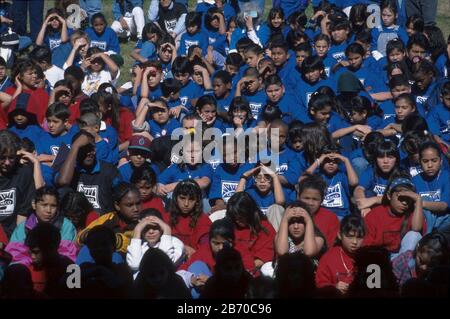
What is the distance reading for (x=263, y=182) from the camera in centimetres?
866

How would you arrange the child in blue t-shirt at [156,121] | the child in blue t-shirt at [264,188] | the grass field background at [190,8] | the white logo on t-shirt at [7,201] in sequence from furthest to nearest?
the grass field background at [190,8]
the child in blue t-shirt at [156,121]
the child in blue t-shirt at [264,188]
the white logo on t-shirt at [7,201]

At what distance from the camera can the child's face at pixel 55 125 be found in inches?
383

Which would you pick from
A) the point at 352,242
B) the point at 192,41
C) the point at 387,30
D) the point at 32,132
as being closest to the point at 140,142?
the point at 32,132

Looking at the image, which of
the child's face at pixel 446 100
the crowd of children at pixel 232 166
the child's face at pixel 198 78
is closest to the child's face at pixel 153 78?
the crowd of children at pixel 232 166

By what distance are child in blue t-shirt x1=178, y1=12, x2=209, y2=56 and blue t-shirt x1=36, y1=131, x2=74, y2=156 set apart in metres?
4.53

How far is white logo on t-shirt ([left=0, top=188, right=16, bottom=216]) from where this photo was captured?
8430 millimetres

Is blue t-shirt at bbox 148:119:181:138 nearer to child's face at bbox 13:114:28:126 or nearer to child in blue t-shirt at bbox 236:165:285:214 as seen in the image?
child's face at bbox 13:114:28:126

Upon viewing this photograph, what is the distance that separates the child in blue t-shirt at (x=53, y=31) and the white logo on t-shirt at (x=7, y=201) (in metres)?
5.75

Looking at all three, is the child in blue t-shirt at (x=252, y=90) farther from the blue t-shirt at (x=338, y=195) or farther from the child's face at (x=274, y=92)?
the blue t-shirt at (x=338, y=195)

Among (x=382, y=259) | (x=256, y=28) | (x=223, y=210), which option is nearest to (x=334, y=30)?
(x=256, y=28)

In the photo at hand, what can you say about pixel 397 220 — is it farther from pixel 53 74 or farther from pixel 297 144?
pixel 53 74

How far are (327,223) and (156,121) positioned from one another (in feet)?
10.5

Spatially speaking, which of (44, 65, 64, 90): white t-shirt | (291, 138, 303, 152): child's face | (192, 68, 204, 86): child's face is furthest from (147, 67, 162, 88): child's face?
(291, 138, 303, 152): child's face

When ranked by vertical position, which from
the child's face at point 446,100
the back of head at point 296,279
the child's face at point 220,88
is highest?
the child's face at point 220,88
